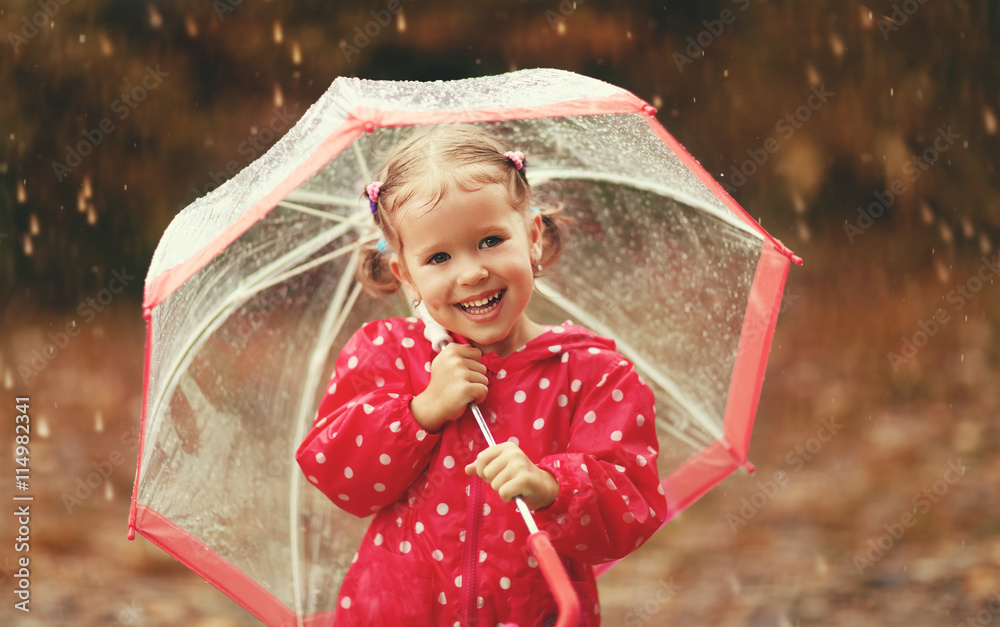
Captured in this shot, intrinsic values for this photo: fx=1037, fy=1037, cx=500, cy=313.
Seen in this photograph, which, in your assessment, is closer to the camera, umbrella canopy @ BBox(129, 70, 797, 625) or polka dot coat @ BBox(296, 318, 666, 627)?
polka dot coat @ BBox(296, 318, 666, 627)

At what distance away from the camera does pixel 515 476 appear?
59.1 inches

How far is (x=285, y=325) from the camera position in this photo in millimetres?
2021

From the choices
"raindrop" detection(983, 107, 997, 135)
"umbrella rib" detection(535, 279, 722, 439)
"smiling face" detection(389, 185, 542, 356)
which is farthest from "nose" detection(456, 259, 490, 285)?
"raindrop" detection(983, 107, 997, 135)

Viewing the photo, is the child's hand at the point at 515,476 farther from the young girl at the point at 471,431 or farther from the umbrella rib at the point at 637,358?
the umbrella rib at the point at 637,358

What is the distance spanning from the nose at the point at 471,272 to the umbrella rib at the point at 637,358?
0.52 metres

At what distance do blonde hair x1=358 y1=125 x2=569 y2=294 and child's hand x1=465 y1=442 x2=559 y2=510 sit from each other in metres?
0.39

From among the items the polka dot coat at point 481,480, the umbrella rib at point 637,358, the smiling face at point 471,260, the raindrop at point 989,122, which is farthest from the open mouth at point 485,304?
the raindrop at point 989,122

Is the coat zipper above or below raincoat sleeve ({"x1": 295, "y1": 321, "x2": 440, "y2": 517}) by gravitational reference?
Answer: below

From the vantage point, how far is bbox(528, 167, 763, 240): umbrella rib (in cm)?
194

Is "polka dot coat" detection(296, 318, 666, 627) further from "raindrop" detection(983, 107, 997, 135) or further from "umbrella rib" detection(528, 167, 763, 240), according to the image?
"raindrop" detection(983, 107, 997, 135)

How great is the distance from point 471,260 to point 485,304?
3.1 inches

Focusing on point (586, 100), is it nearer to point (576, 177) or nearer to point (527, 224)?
point (527, 224)

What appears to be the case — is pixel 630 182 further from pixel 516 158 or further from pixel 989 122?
pixel 989 122

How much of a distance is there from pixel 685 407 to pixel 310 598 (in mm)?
842
